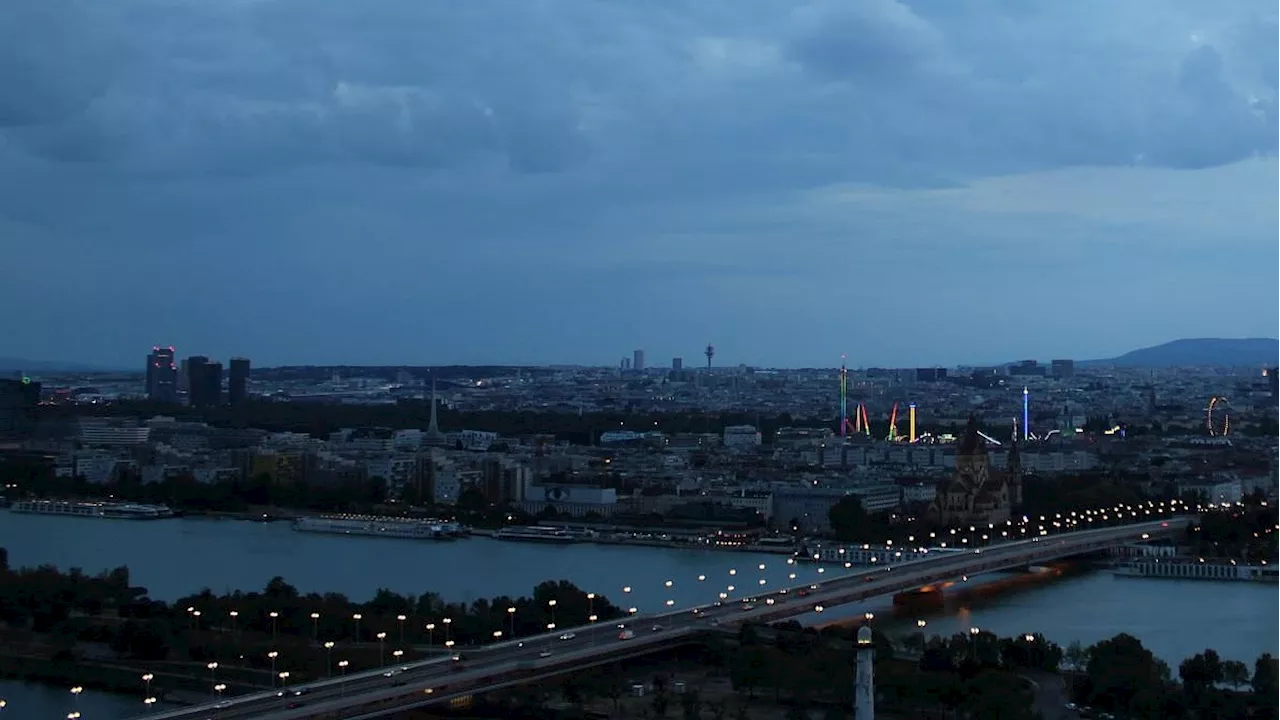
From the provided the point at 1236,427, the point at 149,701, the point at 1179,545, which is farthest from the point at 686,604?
the point at 1236,427

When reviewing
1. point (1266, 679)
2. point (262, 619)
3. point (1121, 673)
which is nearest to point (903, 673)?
point (1121, 673)

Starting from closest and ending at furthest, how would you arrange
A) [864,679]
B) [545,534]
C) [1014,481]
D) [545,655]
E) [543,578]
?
[864,679] → [545,655] → [543,578] → [545,534] → [1014,481]

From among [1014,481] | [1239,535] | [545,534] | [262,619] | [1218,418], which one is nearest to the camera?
[262,619]

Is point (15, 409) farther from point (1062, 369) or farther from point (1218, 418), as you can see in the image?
point (1062, 369)

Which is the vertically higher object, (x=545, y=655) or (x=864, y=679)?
(x=864, y=679)

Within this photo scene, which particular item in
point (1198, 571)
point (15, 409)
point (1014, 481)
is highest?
point (15, 409)

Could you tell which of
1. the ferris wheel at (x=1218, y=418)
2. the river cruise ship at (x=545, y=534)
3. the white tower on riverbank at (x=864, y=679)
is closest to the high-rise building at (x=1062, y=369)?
the ferris wheel at (x=1218, y=418)

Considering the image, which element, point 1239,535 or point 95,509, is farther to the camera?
point 95,509

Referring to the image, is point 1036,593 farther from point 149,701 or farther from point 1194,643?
point 149,701
